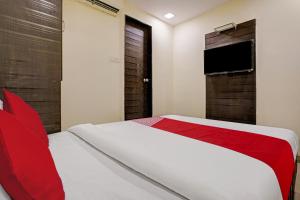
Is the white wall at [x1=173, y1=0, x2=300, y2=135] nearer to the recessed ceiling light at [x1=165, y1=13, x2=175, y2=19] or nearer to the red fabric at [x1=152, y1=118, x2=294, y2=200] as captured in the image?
the recessed ceiling light at [x1=165, y1=13, x2=175, y2=19]

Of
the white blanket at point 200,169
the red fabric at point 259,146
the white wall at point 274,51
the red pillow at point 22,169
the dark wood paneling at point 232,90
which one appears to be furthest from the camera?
the dark wood paneling at point 232,90

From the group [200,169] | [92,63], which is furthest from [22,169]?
[92,63]

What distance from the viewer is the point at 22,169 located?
0.47 meters

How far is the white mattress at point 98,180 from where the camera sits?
61cm

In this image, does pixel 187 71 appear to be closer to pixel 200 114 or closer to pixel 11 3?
pixel 200 114

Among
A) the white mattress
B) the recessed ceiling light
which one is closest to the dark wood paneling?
the recessed ceiling light

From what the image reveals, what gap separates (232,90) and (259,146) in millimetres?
2193

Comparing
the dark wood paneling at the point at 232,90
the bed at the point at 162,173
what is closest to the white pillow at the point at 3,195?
the bed at the point at 162,173

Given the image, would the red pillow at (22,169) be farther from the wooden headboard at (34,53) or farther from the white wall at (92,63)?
the white wall at (92,63)

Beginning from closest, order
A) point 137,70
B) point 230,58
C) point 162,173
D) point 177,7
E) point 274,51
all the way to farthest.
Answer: point 162,173
point 274,51
point 230,58
point 177,7
point 137,70

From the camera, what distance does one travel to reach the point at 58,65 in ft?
5.89

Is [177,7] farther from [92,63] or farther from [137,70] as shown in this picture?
[92,63]

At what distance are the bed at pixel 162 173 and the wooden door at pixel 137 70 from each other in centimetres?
240

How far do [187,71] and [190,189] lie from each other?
11.4 ft
